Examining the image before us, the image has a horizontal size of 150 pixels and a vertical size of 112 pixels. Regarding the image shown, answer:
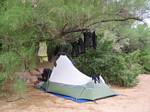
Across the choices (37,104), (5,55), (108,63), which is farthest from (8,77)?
(108,63)

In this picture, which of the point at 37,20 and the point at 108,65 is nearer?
the point at 37,20

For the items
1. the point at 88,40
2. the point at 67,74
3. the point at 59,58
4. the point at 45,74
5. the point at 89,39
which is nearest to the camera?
the point at 67,74

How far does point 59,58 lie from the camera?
9.41 meters

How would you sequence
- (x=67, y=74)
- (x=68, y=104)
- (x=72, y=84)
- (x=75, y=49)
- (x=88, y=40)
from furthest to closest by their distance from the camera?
1. (x=75, y=49)
2. (x=88, y=40)
3. (x=67, y=74)
4. (x=72, y=84)
5. (x=68, y=104)

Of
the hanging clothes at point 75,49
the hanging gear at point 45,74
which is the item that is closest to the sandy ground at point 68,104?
the hanging gear at point 45,74

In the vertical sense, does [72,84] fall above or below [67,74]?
below

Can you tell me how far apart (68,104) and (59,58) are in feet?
6.15

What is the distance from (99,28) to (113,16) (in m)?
1.37

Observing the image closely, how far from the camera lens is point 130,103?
8609mm

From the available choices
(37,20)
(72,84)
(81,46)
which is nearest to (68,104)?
(72,84)

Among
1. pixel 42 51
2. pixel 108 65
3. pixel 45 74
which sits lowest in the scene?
pixel 45 74

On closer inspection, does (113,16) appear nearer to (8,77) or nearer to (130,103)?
(130,103)

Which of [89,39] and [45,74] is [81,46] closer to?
[89,39]

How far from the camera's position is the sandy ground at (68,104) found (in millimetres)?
7557
